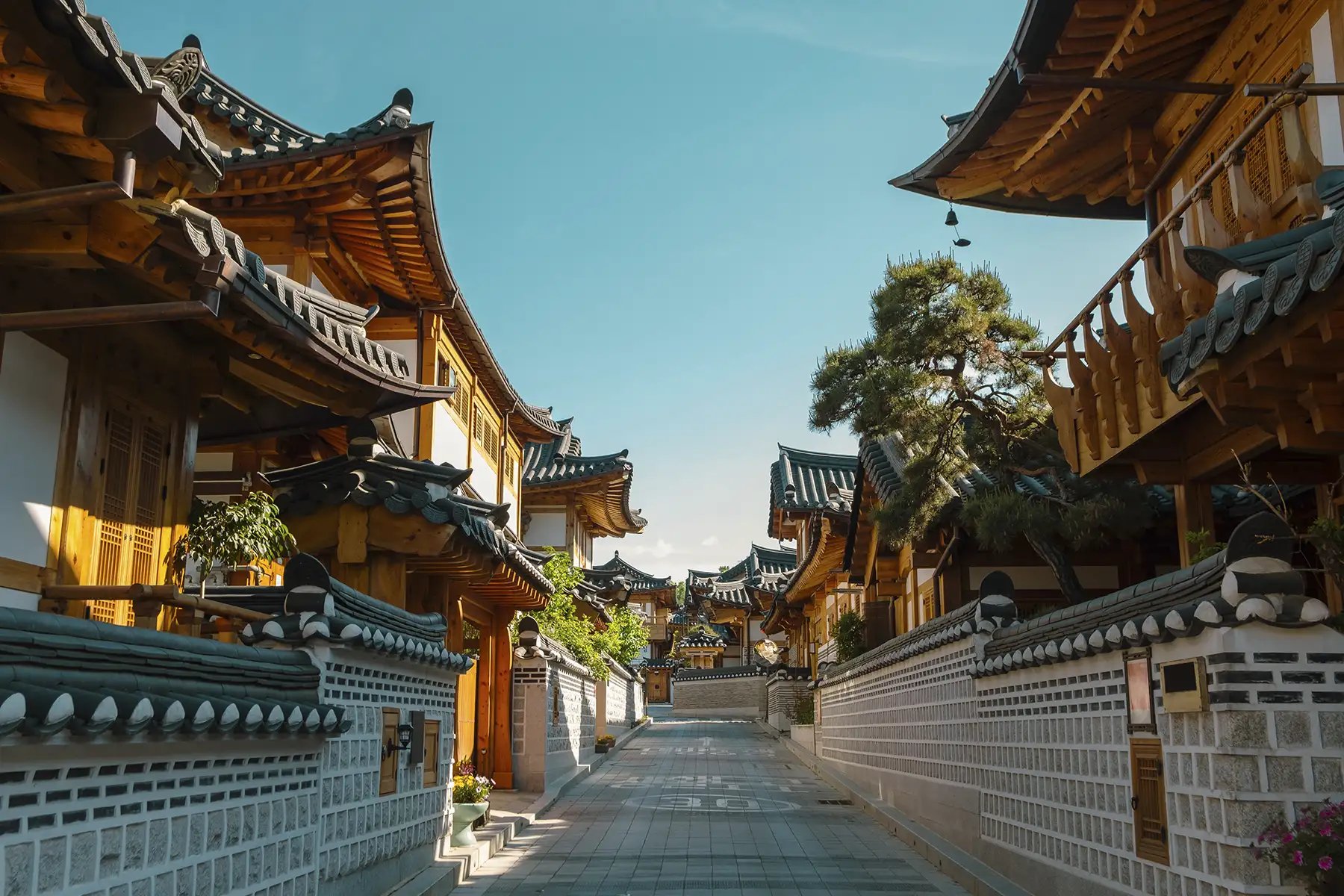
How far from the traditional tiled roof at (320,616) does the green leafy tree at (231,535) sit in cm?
29

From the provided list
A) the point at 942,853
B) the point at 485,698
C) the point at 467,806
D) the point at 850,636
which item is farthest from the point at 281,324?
the point at 850,636

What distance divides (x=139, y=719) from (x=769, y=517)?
41804 millimetres

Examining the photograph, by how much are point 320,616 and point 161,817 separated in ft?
6.77

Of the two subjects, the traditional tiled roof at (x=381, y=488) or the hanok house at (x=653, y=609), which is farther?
the hanok house at (x=653, y=609)

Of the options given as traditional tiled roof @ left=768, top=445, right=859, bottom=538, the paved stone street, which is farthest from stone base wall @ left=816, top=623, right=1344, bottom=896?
traditional tiled roof @ left=768, top=445, right=859, bottom=538

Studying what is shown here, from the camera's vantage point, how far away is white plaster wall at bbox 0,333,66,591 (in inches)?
267

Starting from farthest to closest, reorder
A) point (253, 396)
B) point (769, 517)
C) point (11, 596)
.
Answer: point (769, 517), point (253, 396), point (11, 596)

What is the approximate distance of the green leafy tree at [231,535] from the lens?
7863 mm

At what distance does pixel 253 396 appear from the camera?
9.55 m

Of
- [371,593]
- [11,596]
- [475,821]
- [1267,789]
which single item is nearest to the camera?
[1267,789]

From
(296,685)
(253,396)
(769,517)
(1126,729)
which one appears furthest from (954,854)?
(769,517)

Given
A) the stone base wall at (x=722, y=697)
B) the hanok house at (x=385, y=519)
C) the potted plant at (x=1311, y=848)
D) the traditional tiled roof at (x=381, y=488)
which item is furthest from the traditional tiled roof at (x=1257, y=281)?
the stone base wall at (x=722, y=697)

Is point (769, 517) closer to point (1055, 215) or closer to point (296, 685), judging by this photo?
point (1055, 215)

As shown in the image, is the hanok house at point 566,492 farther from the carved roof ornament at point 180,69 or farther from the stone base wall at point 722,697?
the carved roof ornament at point 180,69
